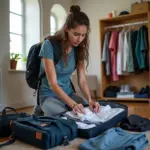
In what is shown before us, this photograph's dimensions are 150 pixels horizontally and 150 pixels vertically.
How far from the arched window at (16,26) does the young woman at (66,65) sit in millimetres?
1877

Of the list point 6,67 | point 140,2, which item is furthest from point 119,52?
point 6,67

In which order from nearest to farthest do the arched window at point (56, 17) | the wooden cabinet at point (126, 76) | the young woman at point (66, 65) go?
the young woman at point (66, 65) < the wooden cabinet at point (126, 76) < the arched window at point (56, 17)

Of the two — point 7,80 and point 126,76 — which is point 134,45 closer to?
point 126,76

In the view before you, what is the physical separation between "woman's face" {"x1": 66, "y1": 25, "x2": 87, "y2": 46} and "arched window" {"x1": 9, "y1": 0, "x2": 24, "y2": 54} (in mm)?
1991

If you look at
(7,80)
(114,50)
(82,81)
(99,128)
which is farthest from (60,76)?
(114,50)

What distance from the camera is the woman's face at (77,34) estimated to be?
139 cm

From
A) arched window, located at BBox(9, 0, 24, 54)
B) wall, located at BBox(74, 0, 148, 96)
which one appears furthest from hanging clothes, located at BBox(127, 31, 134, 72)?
arched window, located at BBox(9, 0, 24, 54)

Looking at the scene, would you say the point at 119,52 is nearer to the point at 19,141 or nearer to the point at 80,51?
the point at 80,51

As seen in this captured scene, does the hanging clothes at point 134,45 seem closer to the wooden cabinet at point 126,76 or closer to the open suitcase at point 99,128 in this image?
the wooden cabinet at point 126,76

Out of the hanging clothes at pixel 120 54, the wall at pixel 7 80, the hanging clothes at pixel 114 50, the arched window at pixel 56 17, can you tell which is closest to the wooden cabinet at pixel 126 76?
the hanging clothes at pixel 114 50

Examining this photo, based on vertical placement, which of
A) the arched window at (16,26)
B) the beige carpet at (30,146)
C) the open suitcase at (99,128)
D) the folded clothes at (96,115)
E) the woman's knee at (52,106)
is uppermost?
the arched window at (16,26)

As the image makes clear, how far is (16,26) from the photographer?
336 cm

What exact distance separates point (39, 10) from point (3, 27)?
0.86m

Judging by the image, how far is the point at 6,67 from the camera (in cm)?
279
